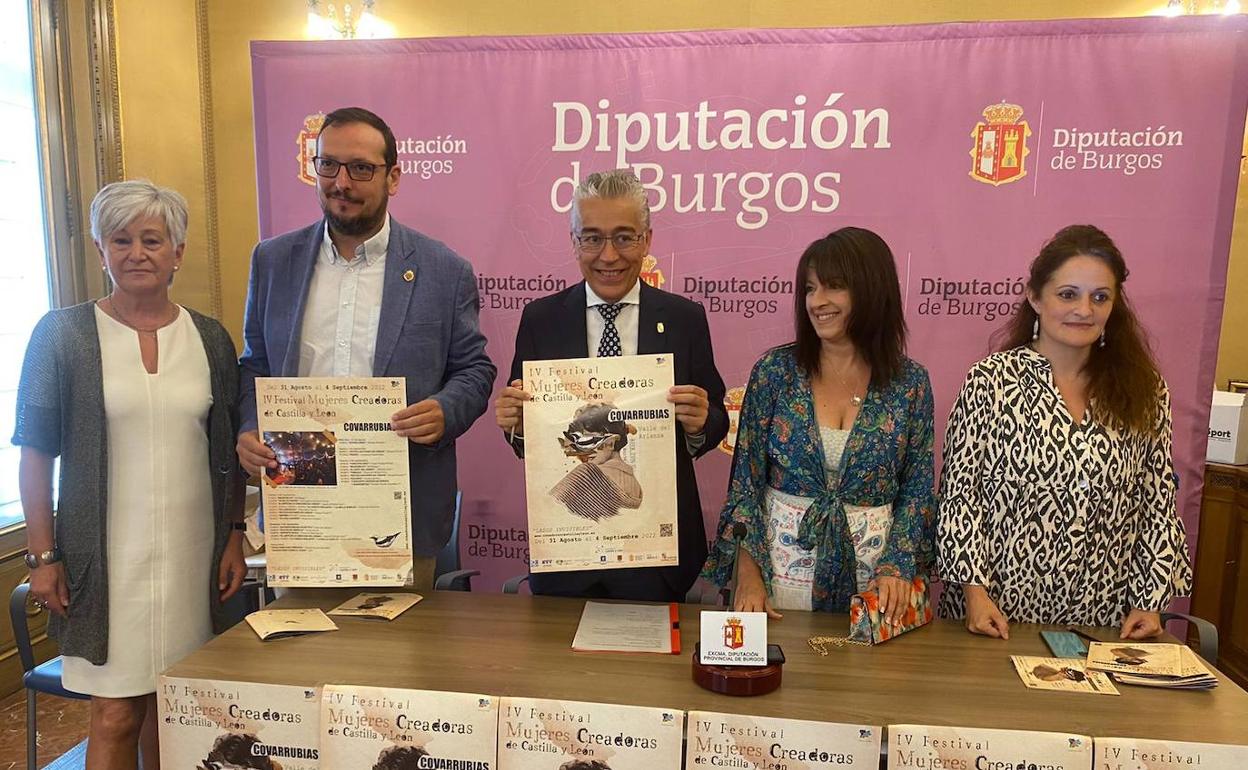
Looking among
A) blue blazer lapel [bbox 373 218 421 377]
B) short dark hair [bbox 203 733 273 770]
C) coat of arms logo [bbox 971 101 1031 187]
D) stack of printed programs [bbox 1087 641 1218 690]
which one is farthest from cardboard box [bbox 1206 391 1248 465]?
short dark hair [bbox 203 733 273 770]

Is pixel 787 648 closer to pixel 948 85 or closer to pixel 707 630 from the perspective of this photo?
pixel 707 630

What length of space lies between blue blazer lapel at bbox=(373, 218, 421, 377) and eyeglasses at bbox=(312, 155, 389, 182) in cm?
16

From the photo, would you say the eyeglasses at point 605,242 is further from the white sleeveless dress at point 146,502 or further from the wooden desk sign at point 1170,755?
the wooden desk sign at point 1170,755

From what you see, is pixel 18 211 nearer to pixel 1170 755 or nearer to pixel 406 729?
pixel 406 729

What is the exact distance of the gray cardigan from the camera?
1.95 metres

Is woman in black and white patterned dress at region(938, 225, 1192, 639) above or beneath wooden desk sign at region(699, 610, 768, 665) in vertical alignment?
above

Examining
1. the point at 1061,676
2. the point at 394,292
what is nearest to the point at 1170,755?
the point at 1061,676

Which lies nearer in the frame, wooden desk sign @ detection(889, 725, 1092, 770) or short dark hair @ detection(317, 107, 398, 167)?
wooden desk sign @ detection(889, 725, 1092, 770)

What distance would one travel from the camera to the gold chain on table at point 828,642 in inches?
69.0

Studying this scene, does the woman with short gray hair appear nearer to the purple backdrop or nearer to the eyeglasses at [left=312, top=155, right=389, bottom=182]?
the eyeglasses at [left=312, top=155, right=389, bottom=182]

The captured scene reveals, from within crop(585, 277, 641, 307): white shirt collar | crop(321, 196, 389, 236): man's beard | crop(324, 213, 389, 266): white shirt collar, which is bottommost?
crop(585, 277, 641, 307): white shirt collar

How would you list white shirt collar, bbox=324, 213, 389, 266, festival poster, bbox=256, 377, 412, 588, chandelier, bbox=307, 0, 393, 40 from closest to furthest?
festival poster, bbox=256, 377, 412, 588 < white shirt collar, bbox=324, 213, 389, 266 < chandelier, bbox=307, 0, 393, 40

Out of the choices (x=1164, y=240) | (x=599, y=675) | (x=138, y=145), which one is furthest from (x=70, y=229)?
(x=1164, y=240)

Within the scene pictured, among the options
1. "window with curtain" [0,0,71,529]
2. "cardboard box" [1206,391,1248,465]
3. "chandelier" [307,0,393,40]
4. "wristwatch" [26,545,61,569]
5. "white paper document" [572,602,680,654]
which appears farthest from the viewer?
"chandelier" [307,0,393,40]
